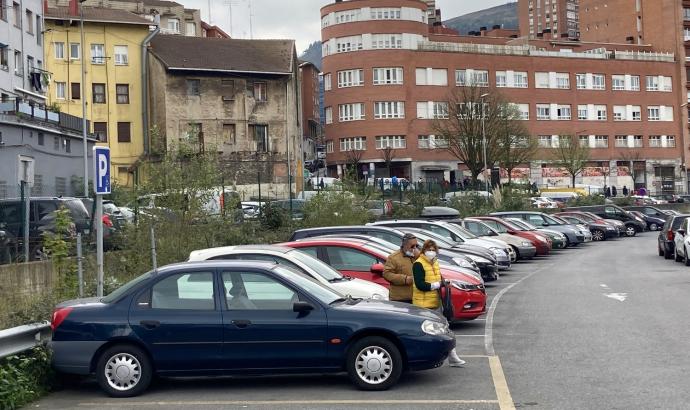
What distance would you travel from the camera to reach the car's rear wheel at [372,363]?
33.6ft

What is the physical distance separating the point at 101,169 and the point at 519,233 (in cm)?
2479

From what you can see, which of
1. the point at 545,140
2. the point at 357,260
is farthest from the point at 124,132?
the point at 357,260

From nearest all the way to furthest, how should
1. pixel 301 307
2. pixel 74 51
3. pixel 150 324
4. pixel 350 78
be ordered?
pixel 301 307 → pixel 150 324 → pixel 74 51 → pixel 350 78

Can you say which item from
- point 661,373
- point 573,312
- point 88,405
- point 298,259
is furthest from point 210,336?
point 573,312

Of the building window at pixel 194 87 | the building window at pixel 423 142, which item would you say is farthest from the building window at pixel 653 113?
the building window at pixel 194 87

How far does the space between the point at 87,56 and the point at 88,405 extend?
60.5 m

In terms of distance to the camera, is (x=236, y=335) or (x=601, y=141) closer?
(x=236, y=335)

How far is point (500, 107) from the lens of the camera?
242 feet

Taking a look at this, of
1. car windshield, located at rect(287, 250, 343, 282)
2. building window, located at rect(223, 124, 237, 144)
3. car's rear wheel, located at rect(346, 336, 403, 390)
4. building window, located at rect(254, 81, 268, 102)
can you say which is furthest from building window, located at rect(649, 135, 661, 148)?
car's rear wheel, located at rect(346, 336, 403, 390)

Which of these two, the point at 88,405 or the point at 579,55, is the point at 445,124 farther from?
the point at 88,405

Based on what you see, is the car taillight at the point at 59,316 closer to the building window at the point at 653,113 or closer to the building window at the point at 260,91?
the building window at the point at 260,91

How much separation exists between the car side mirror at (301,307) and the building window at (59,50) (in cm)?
5979

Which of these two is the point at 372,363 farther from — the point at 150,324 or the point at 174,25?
the point at 174,25

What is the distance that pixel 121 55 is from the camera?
2638 inches
